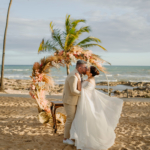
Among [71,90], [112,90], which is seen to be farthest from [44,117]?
[112,90]

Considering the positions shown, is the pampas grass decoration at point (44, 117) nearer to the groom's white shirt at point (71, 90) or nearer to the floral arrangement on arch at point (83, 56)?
the floral arrangement on arch at point (83, 56)

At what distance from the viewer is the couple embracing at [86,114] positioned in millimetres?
4160

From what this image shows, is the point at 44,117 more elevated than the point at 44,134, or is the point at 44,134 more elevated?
the point at 44,117

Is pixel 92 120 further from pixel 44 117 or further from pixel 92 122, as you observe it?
pixel 44 117

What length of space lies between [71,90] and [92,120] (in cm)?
82

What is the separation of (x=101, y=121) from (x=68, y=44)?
6159 mm

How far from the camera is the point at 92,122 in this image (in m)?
4.22

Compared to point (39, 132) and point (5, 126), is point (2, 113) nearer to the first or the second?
point (5, 126)

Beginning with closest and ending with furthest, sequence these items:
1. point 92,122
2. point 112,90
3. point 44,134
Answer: point 92,122, point 44,134, point 112,90

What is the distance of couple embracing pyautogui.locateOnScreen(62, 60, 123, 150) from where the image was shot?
13.6ft

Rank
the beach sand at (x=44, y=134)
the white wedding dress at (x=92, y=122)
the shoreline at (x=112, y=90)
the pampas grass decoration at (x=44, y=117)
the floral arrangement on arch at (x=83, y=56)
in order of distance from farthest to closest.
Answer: the shoreline at (x=112, y=90), the pampas grass decoration at (x=44, y=117), the floral arrangement on arch at (x=83, y=56), the beach sand at (x=44, y=134), the white wedding dress at (x=92, y=122)

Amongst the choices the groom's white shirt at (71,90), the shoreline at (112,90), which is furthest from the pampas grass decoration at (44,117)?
the shoreline at (112,90)

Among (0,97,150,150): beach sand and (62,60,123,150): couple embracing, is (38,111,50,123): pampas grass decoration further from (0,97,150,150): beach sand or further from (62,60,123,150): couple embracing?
(62,60,123,150): couple embracing

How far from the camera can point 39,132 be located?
5633 millimetres
